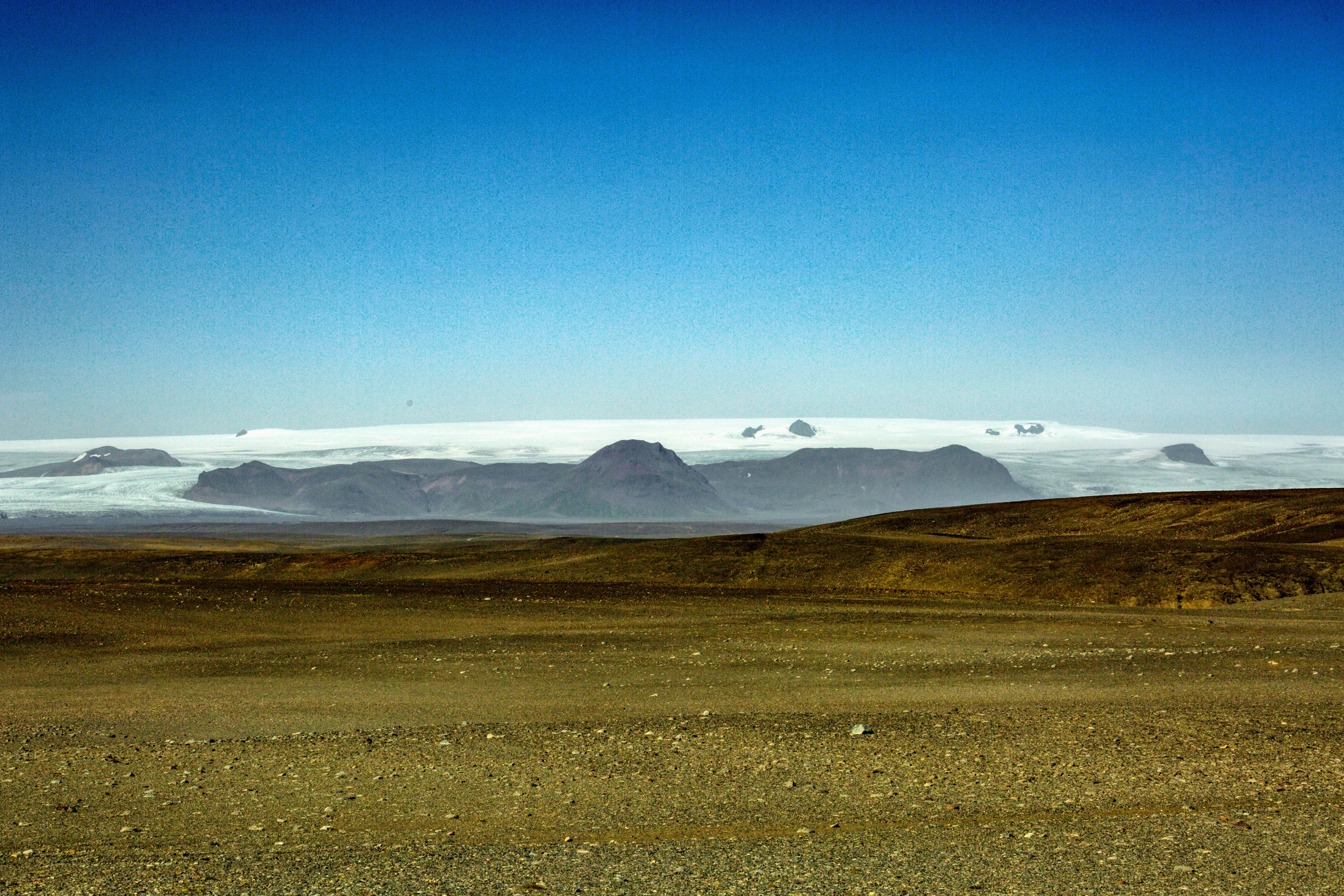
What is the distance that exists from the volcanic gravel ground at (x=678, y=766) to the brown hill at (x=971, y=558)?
14285 mm

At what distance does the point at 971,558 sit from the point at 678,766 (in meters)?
34.3

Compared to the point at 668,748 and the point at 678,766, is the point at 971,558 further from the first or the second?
the point at 678,766

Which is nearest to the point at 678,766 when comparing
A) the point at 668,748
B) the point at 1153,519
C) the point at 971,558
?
the point at 668,748

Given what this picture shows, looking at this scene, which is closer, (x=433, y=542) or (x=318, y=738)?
(x=318, y=738)

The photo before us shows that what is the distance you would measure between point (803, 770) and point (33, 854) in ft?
21.6

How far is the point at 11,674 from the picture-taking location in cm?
1964

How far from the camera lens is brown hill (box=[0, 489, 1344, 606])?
3747cm

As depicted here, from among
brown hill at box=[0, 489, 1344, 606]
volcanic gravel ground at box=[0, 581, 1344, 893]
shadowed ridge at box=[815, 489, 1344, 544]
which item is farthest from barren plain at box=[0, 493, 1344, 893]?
shadowed ridge at box=[815, 489, 1344, 544]

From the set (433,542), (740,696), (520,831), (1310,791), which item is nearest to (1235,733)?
(1310,791)

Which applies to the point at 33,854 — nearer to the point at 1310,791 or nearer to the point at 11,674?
the point at 1310,791

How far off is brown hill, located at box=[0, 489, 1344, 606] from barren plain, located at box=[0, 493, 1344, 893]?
533 cm

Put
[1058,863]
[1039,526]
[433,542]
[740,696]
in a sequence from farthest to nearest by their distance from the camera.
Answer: [433,542] → [1039,526] → [740,696] → [1058,863]

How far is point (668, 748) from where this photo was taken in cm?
1223

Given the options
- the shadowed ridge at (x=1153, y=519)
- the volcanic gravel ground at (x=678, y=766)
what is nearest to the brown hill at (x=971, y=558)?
the shadowed ridge at (x=1153, y=519)
